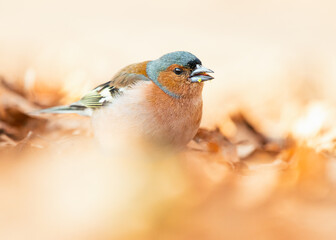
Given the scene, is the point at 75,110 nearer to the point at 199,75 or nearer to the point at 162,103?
the point at 162,103

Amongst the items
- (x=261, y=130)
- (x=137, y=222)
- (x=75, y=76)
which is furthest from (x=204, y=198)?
(x=75, y=76)

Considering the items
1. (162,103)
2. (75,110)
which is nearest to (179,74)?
(162,103)

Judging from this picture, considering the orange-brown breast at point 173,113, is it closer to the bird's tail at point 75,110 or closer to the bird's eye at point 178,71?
the bird's eye at point 178,71

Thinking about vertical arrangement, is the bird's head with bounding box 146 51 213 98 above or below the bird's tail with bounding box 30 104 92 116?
above

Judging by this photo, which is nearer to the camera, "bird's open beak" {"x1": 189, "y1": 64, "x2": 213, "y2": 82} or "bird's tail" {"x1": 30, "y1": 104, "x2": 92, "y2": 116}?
"bird's open beak" {"x1": 189, "y1": 64, "x2": 213, "y2": 82}

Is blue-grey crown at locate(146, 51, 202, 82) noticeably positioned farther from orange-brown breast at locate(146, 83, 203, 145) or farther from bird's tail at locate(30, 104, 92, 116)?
bird's tail at locate(30, 104, 92, 116)

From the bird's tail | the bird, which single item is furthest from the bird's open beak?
the bird's tail

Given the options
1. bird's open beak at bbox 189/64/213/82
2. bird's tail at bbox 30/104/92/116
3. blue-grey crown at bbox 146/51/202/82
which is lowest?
bird's tail at bbox 30/104/92/116
